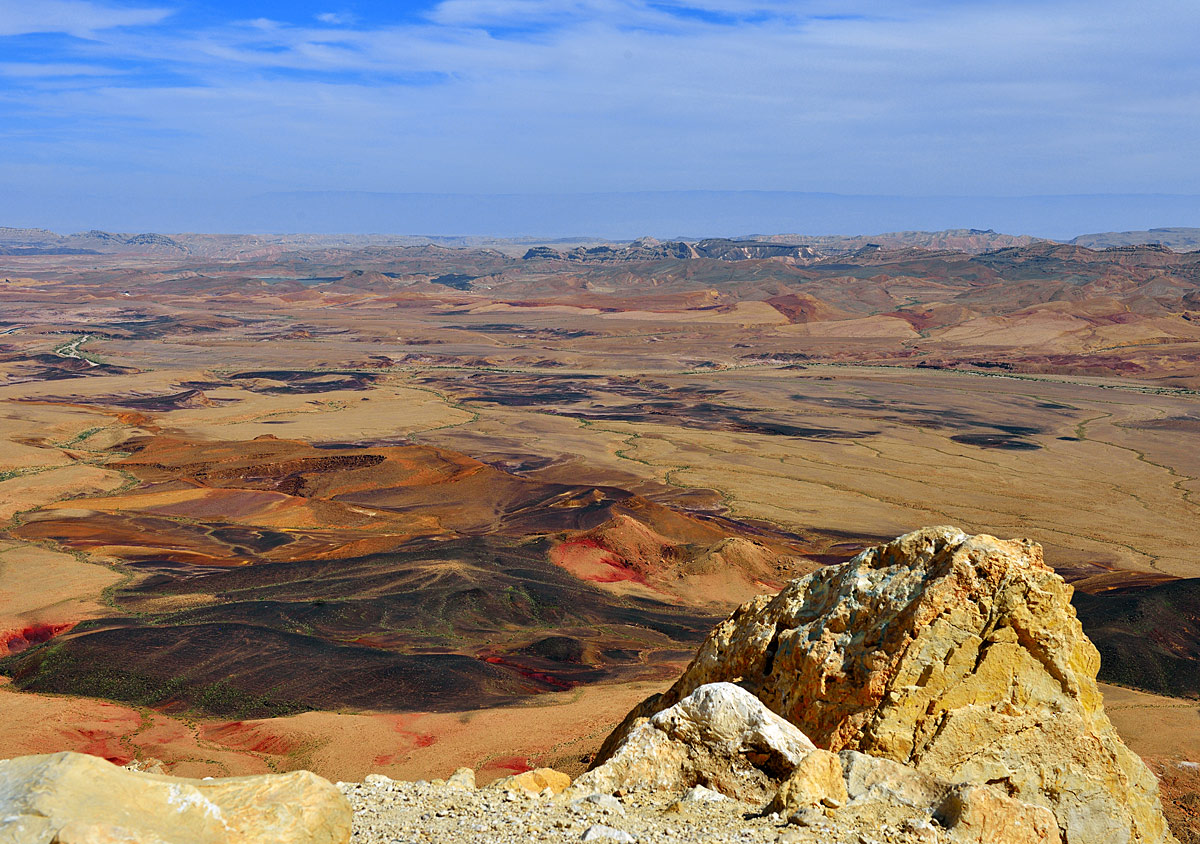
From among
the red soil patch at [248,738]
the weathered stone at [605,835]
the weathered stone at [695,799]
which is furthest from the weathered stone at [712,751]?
the red soil patch at [248,738]

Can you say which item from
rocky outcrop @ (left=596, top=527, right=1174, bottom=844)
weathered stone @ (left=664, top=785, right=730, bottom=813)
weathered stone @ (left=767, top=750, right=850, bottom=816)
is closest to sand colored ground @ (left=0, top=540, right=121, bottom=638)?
rocky outcrop @ (left=596, top=527, right=1174, bottom=844)

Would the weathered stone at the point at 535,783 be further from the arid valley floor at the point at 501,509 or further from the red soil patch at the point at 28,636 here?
the red soil patch at the point at 28,636

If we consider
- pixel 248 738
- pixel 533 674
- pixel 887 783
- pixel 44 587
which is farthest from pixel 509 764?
pixel 44 587

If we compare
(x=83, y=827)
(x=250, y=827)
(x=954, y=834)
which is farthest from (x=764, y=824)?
(x=83, y=827)

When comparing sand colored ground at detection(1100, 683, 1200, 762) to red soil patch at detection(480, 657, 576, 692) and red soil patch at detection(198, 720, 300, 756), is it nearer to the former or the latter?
red soil patch at detection(480, 657, 576, 692)

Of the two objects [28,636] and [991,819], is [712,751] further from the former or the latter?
[28,636]
